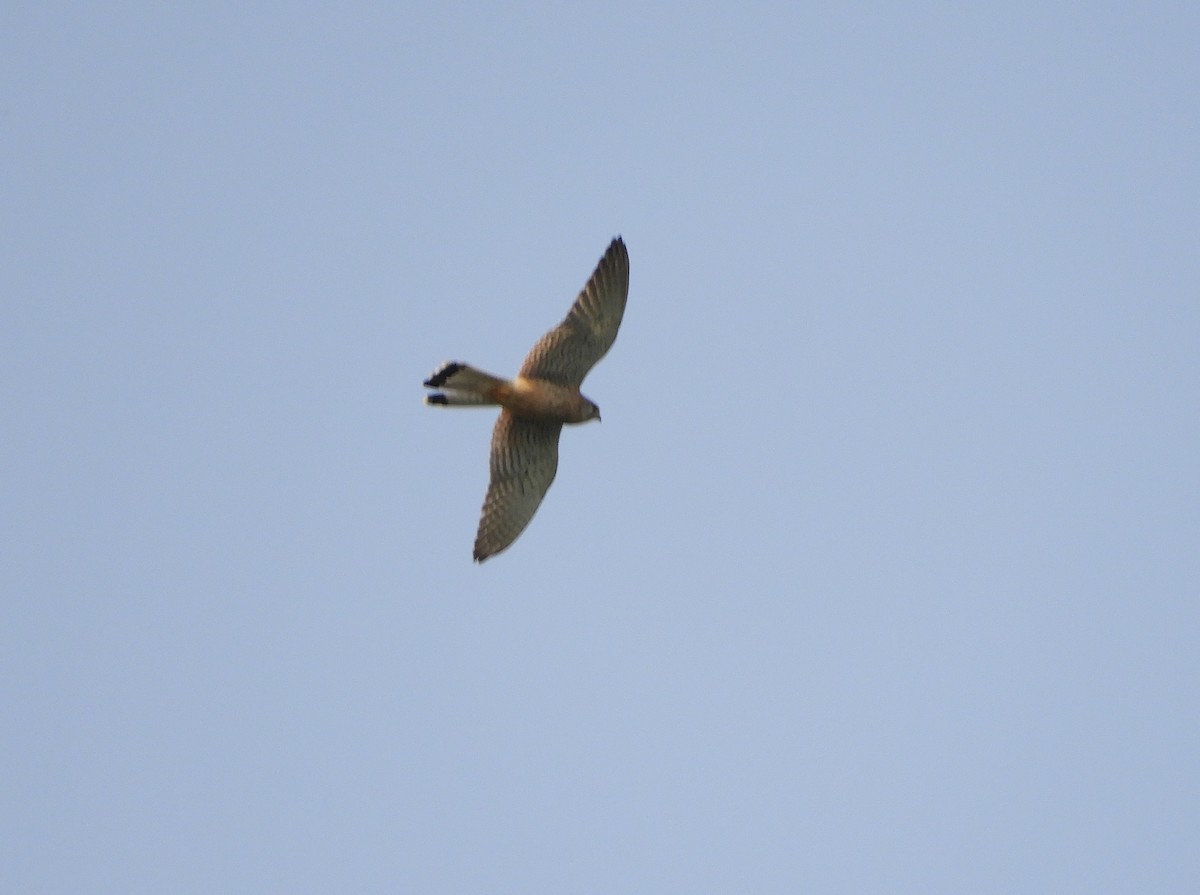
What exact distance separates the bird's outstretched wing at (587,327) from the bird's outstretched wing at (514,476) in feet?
1.83

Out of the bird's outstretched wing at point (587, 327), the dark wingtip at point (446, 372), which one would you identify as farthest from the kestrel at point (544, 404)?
the dark wingtip at point (446, 372)

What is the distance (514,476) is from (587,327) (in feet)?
5.73

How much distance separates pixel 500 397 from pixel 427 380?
0.98m

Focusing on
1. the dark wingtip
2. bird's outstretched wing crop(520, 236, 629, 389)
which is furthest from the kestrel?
the dark wingtip

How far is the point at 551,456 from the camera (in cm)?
1942

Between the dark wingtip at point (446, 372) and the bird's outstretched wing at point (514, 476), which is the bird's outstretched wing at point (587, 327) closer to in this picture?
the bird's outstretched wing at point (514, 476)

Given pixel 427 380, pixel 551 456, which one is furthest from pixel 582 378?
pixel 427 380

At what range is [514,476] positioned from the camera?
63.3ft

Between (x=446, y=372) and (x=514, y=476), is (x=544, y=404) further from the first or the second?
(x=446, y=372)

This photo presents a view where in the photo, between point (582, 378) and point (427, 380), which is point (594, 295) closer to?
point (582, 378)

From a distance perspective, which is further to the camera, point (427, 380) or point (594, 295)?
point (594, 295)

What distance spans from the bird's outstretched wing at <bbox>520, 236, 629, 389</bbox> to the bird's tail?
2.15 ft

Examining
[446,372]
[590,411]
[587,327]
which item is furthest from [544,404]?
[446,372]

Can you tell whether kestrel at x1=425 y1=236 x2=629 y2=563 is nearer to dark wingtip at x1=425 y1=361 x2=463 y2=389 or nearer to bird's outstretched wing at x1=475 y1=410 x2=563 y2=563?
bird's outstretched wing at x1=475 y1=410 x2=563 y2=563
